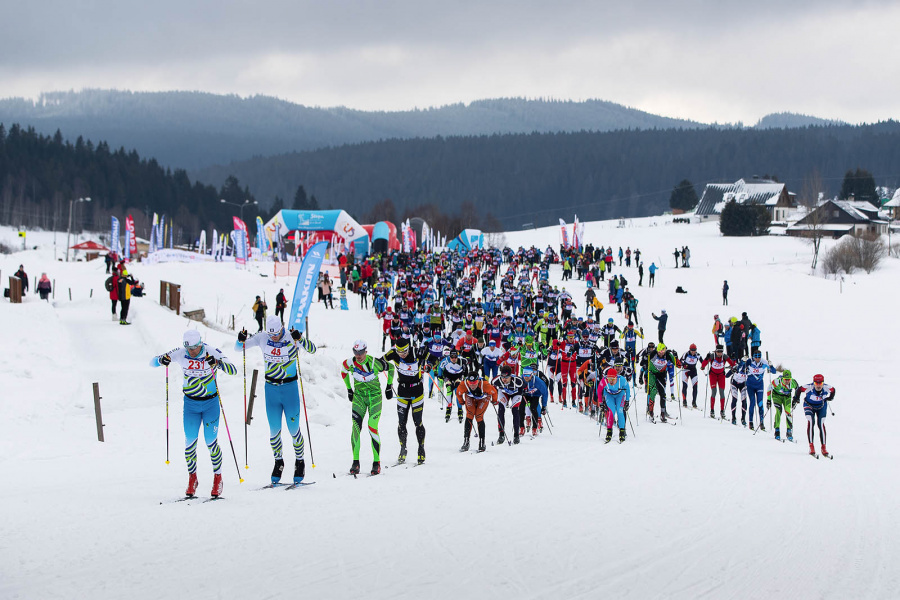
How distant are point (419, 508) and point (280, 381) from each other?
2.37 metres

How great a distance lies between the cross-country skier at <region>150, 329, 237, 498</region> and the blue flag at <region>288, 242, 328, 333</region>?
399 inches

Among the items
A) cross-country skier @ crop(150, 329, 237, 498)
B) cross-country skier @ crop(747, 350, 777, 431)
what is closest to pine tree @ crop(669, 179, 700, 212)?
cross-country skier @ crop(747, 350, 777, 431)

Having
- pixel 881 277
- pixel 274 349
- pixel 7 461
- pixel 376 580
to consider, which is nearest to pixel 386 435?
pixel 274 349

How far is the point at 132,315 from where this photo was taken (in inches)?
918

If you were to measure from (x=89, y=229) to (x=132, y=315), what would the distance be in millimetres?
106904

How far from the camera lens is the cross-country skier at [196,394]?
8.62m

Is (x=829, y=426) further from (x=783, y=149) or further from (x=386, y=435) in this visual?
(x=783, y=149)

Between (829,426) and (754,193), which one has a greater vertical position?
(754,193)

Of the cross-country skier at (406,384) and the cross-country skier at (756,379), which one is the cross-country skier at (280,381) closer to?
the cross-country skier at (406,384)

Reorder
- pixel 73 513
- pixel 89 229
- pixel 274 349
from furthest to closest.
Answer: pixel 89 229 → pixel 274 349 → pixel 73 513

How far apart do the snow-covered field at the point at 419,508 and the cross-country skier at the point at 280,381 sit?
54 cm

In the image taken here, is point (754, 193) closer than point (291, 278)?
No

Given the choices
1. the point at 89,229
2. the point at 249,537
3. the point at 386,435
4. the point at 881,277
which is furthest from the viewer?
the point at 89,229

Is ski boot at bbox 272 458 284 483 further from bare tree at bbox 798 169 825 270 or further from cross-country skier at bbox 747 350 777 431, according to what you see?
bare tree at bbox 798 169 825 270
